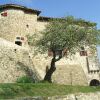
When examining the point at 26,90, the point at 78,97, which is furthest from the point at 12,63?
the point at 26,90

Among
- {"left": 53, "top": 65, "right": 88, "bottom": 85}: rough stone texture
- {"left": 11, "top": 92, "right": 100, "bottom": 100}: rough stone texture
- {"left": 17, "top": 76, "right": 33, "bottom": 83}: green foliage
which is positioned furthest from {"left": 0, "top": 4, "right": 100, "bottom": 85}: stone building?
{"left": 11, "top": 92, "right": 100, "bottom": 100}: rough stone texture

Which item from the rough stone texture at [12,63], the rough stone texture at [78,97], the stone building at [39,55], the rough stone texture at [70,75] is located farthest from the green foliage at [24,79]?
the rough stone texture at [70,75]

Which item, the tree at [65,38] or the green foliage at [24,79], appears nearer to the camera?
the green foliage at [24,79]

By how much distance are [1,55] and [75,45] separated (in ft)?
27.0

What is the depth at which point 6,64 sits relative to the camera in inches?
1258

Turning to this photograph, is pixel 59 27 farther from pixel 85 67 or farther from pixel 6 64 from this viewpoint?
pixel 85 67

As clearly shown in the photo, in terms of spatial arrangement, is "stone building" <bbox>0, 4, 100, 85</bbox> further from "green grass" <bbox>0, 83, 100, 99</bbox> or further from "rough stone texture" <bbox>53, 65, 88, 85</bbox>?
"green grass" <bbox>0, 83, 100, 99</bbox>

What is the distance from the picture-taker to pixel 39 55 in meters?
42.4

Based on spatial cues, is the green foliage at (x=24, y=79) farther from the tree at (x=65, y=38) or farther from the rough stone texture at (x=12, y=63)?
the tree at (x=65, y=38)

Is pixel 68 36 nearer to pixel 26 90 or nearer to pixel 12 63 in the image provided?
pixel 12 63

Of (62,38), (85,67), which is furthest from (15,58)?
(85,67)

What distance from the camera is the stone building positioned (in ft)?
133

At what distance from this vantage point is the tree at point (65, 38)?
3391cm

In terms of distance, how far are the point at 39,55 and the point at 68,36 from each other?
9696mm
